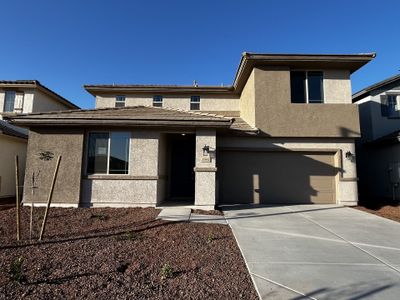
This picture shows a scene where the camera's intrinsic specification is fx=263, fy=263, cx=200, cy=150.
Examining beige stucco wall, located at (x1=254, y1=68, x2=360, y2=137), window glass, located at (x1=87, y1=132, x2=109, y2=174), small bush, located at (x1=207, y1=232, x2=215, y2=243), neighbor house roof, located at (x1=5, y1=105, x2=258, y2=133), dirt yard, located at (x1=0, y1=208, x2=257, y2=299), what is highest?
beige stucco wall, located at (x1=254, y1=68, x2=360, y2=137)

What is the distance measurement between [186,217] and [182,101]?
9.72 meters

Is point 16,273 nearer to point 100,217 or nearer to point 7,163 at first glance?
point 100,217

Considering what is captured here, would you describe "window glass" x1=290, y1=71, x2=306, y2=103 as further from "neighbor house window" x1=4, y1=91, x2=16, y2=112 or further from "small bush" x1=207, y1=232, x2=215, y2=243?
"neighbor house window" x1=4, y1=91, x2=16, y2=112

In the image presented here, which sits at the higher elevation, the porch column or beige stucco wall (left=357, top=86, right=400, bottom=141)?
beige stucco wall (left=357, top=86, right=400, bottom=141)

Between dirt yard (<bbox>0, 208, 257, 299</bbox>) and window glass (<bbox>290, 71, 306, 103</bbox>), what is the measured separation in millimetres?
7800

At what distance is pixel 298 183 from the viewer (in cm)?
1209

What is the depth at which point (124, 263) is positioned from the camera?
4.75 metres

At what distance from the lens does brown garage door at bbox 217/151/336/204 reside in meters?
12.0

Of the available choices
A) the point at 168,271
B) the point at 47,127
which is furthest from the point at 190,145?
the point at 168,271

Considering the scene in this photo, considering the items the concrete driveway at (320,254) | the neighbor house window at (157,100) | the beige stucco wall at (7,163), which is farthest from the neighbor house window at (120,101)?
the concrete driveway at (320,254)

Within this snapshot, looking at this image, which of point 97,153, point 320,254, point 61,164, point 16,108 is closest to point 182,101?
point 97,153

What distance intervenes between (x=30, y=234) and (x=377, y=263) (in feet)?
24.2

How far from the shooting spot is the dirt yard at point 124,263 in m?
3.77

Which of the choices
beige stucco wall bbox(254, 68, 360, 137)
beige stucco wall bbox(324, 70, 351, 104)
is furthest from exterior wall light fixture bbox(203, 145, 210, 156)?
beige stucco wall bbox(324, 70, 351, 104)
